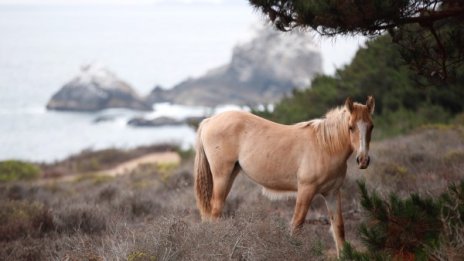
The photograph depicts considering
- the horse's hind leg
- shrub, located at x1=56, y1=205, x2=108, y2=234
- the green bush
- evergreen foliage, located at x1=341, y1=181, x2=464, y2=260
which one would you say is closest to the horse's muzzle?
evergreen foliage, located at x1=341, y1=181, x2=464, y2=260

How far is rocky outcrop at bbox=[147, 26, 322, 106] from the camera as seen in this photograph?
69.2 m

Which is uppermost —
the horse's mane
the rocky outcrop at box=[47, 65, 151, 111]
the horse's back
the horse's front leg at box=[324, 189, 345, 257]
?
the horse's mane

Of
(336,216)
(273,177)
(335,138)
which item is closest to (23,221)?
(273,177)

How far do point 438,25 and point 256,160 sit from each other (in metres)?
2.53

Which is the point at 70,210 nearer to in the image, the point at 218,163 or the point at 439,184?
the point at 218,163

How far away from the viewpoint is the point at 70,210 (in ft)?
26.9

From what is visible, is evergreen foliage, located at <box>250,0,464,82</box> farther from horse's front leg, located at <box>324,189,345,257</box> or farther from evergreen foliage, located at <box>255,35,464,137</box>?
evergreen foliage, located at <box>255,35,464,137</box>

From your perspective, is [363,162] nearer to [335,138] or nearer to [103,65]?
[335,138]

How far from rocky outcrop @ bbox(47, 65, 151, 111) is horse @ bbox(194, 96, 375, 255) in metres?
57.1

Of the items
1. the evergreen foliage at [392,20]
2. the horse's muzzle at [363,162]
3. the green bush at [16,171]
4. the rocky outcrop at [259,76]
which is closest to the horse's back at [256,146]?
the horse's muzzle at [363,162]

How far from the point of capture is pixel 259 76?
7300 cm

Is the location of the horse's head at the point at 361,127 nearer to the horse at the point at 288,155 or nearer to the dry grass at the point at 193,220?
the horse at the point at 288,155

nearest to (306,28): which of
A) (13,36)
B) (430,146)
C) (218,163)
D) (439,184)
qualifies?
(218,163)

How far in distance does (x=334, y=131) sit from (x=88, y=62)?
6538cm
